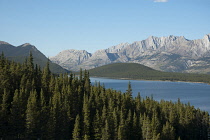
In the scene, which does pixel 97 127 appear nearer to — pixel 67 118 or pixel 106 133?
pixel 106 133

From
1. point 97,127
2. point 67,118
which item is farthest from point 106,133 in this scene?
point 67,118

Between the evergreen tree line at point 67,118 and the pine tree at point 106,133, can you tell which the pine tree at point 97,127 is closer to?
the evergreen tree line at point 67,118

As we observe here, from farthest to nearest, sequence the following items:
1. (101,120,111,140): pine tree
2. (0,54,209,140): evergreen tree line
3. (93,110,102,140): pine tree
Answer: (93,110,102,140): pine tree < (101,120,111,140): pine tree < (0,54,209,140): evergreen tree line

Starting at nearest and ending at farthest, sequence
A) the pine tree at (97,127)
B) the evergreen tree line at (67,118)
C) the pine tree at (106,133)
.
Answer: the evergreen tree line at (67,118) → the pine tree at (106,133) → the pine tree at (97,127)

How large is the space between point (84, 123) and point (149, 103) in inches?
2237

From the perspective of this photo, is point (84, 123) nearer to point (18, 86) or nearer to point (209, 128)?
point (18, 86)

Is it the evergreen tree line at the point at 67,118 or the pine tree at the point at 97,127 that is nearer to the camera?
the evergreen tree line at the point at 67,118

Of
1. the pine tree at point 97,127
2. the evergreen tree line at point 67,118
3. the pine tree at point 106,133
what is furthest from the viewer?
the pine tree at point 97,127

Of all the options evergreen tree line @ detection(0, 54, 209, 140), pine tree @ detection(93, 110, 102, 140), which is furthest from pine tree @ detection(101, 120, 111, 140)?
pine tree @ detection(93, 110, 102, 140)

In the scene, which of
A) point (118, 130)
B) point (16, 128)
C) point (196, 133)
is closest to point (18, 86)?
point (16, 128)

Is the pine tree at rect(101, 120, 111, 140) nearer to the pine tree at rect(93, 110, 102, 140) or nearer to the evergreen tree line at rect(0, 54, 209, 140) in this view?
the evergreen tree line at rect(0, 54, 209, 140)

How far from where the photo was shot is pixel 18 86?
367 feet

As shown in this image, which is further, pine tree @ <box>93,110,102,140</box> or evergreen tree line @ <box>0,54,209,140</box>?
pine tree @ <box>93,110,102,140</box>

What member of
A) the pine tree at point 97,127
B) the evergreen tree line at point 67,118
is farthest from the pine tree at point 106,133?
the pine tree at point 97,127
